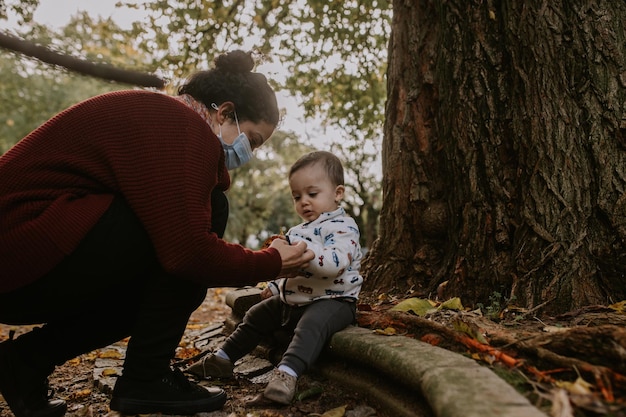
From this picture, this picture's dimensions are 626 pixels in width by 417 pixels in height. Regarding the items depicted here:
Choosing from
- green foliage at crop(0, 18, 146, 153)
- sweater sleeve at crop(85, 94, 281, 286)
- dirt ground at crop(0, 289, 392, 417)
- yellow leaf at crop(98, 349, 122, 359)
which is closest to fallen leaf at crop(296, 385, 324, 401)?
dirt ground at crop(0, 289, 392, 417)

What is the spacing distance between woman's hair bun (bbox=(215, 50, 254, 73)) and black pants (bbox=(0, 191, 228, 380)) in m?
0.69

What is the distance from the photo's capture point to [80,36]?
20.3 metres

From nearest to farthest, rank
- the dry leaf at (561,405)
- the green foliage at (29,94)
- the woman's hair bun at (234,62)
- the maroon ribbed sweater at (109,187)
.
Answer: the dry leaf at (561,405) < the maroon ribbed sweater at (109,187) < the woman's hair bun at (234,62) < the green foliage at (29,94)

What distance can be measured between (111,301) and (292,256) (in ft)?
2.77

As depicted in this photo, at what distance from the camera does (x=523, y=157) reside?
9.64ft

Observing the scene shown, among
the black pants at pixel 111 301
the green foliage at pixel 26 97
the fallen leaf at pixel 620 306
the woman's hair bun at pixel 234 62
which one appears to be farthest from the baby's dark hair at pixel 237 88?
the green foliage at pixel 26 97

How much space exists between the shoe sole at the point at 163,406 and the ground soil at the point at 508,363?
0.31ft

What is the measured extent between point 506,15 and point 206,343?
2.95 meters

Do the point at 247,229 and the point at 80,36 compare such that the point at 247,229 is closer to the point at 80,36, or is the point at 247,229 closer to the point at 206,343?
the point at 80,36

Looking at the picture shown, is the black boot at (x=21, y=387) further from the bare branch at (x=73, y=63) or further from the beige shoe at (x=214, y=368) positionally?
the bare branch at (x=73, y=63)

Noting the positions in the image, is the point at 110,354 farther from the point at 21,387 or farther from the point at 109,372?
the point at 21,387

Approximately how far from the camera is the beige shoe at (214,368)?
2.79 metres

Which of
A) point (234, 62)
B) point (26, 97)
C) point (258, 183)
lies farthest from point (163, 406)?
point (26, 97)

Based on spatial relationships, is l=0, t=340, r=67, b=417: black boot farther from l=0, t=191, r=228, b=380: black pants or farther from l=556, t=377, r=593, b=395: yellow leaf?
l=556, t=377, r=593, b=395: yellow leaf
